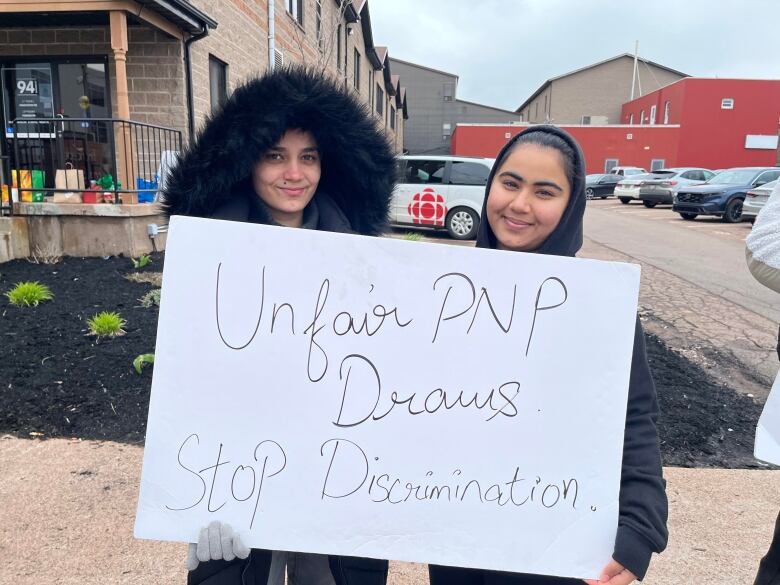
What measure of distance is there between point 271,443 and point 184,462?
200mm

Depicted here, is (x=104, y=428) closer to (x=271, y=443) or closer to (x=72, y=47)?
(x=271, y=443)

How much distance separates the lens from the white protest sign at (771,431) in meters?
1.51

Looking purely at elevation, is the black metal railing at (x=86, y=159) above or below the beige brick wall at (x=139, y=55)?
below

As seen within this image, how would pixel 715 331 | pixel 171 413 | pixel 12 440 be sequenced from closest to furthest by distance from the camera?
pixel 171 413
pixel 12 440
pixel 715 331

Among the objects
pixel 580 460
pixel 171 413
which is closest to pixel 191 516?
pixel 171 413

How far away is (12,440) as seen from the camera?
3328 mm

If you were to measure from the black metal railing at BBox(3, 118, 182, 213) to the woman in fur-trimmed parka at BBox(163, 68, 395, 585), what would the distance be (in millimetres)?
6470

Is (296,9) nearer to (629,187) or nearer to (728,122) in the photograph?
(629,187)

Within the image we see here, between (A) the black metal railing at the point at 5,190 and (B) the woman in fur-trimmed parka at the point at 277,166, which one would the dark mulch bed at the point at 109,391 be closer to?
(B) the woman in fur-trimmed parka at the point at 277,166

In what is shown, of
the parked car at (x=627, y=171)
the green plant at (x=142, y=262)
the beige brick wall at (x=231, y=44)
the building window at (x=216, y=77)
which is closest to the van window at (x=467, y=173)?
the beige brick wall at (x=231, y=44)

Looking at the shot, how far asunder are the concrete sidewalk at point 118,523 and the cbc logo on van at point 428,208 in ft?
31.7

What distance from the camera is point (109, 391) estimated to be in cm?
383

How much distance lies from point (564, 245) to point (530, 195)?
174mm

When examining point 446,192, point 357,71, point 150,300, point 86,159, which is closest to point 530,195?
point 150,300
